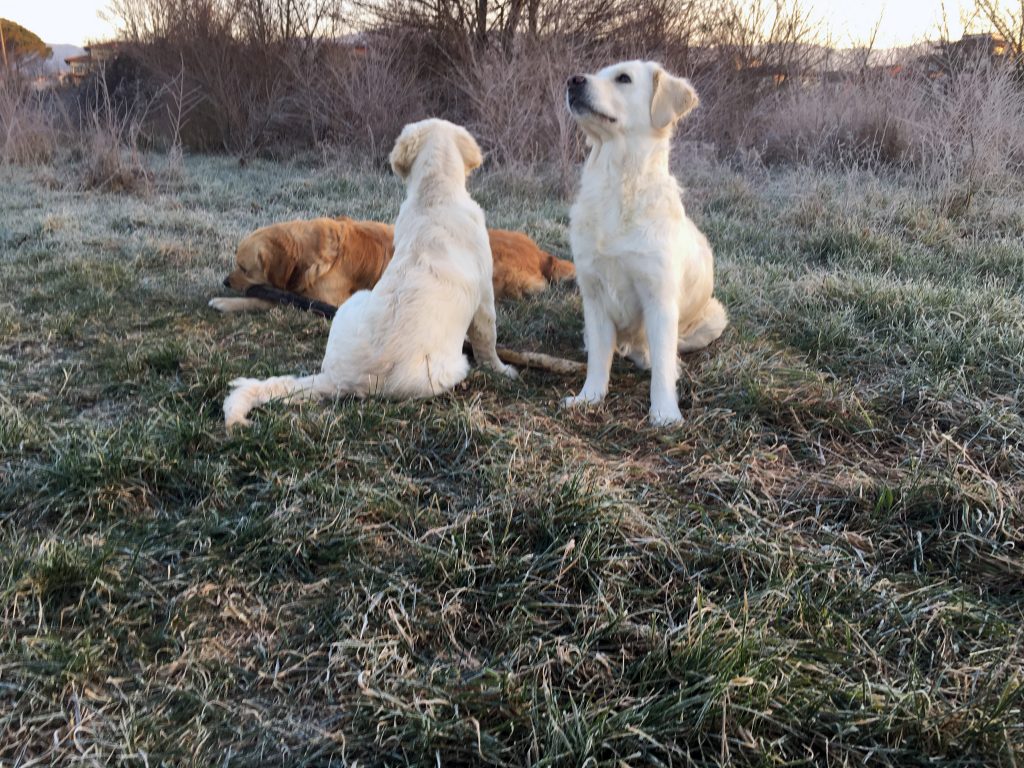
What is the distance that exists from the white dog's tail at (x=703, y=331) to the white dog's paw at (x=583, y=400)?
0.77 metres

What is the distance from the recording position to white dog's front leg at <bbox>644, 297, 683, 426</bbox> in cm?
300

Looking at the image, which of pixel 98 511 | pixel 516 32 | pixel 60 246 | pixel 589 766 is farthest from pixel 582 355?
pixel 516 32

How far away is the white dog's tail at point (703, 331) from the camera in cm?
374

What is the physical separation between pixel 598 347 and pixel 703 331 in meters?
0.77

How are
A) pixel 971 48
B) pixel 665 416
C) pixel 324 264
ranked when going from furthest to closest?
pixel 971 48
pixel 324 264
pixel 665 416

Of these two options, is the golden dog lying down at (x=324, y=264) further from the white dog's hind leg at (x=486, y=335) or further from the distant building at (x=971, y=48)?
the distant building at (x=971, y=48)

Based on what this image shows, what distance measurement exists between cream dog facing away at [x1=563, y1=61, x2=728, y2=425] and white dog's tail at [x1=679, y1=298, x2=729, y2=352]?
0.42 m

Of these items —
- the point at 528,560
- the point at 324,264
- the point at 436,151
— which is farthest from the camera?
the point at 324,264

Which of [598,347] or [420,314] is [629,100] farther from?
[420,314]

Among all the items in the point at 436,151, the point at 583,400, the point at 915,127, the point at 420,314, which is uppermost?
the point at 915,127

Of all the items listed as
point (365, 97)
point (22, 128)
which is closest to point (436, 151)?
point (365, 97)

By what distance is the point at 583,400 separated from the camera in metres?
3.14

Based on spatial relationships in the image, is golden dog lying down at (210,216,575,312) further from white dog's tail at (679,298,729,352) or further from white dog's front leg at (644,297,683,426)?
white dog's front leg at (644,297,683,426)

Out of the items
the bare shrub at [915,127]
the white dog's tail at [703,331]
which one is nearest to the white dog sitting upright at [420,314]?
the white dog's tail at [703,331]
